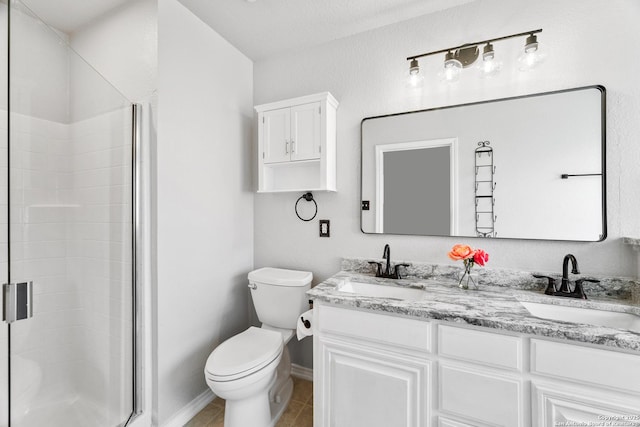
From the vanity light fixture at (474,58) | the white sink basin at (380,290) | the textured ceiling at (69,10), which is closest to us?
the vanity light fixture at (474,58)

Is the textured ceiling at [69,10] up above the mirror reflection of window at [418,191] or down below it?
above

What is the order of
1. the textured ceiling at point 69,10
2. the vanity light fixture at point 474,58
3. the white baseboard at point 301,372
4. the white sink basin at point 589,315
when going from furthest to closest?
the white baseboard at point 301,372 → the textured ceiling at point 69,10 → the vanity light fixture at point 474,58 → the white sink basin at point 589,315

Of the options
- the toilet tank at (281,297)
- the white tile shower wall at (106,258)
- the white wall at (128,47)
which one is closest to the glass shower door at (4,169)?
the white tile shower wall at (106,258)

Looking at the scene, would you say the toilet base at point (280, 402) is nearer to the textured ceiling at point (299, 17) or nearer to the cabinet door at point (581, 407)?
the cabinet door at point (581, 407)

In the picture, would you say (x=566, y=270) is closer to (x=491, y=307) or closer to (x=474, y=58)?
(x=491, y=307)

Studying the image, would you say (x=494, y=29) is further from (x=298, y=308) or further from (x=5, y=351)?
(x=5, y=351)

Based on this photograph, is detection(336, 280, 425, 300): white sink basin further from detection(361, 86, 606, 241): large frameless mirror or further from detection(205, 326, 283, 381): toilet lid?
detection(205, 326, 283, 381): toilet lid

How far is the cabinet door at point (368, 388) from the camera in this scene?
3.78 feet

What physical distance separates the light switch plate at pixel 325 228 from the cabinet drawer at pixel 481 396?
41.7 inches

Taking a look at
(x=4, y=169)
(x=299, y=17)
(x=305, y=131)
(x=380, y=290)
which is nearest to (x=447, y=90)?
(x=305, y=131)

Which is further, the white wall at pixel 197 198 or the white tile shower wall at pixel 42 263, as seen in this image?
the white wall at pixel 197 198

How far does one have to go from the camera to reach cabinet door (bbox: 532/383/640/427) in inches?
34.7

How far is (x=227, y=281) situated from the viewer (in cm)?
194

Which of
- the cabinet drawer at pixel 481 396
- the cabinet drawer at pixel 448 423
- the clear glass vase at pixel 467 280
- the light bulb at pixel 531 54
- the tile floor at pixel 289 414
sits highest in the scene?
the light bulb at pixel 531 54
